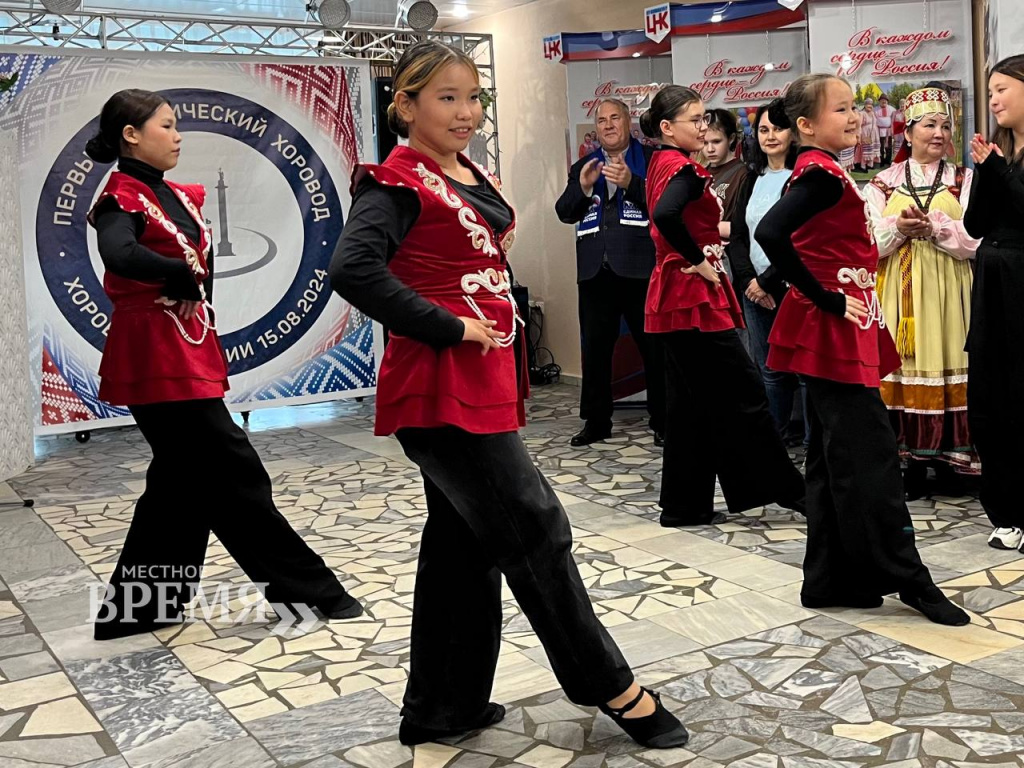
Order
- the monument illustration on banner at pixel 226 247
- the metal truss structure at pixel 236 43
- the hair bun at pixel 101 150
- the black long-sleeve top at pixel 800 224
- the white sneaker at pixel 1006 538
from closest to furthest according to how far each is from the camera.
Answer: the black long-sleeve top at pixel 800 224 → the hair bun at pixel 101 150 → the white sneaker at pixel 1006 538 → the metal truss structure at pixel 236 43 → the monument illustration on banner at pixel 226 247

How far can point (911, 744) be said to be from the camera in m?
2.46

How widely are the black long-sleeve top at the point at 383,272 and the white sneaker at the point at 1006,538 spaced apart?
2.45 m

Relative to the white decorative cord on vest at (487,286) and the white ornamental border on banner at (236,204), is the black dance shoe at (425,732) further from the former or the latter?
the white ornamental border on banner at (236,204)

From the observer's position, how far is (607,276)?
19.9 feet

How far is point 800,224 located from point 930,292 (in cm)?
164

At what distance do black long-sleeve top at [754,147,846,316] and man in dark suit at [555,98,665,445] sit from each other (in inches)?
108

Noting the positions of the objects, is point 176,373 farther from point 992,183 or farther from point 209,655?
point 992,183

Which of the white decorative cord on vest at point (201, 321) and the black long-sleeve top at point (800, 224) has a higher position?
the black long-sleeve top at point (800, 224)

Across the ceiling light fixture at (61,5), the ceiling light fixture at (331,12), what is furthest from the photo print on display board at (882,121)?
the ceiling light fixture at (61,5)

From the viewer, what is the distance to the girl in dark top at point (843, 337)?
3100 millimetres

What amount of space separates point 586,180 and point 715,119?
703 millimetres

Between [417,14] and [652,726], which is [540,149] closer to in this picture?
[417,14]

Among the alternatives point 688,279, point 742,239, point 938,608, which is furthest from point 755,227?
point 938,608

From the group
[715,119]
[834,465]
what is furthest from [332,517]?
[715,119]
